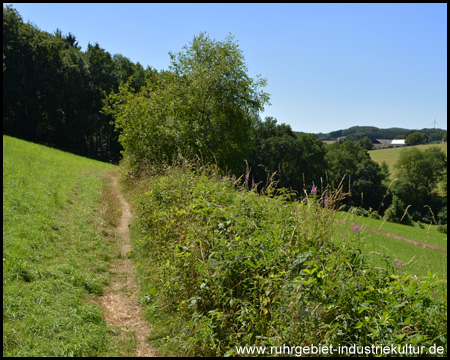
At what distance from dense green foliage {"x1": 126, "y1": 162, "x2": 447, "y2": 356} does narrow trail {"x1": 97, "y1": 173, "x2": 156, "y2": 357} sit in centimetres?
23

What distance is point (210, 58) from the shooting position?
2233 cm

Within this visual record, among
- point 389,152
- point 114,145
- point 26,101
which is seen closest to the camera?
point 26,101

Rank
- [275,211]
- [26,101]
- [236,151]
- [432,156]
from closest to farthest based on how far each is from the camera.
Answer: [275,211] < [236,151] < [26,101] < [432,156]

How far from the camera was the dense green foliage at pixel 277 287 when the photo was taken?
128 inches

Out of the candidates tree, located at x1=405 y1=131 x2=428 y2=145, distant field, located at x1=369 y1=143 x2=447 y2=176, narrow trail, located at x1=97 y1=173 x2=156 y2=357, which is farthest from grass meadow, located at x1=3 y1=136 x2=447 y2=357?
tree, located at x1=405 y1=131 x2=428 y2=145

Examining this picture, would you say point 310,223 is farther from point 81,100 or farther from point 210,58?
point 81,100

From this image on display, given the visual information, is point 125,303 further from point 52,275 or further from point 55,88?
point 55,88

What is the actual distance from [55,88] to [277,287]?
5254 centimetres

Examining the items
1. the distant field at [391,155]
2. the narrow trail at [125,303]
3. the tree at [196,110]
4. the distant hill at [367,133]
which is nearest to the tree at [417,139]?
the distant field at [391,155]

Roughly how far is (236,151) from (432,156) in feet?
245

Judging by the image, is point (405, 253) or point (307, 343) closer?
point (307, 343)

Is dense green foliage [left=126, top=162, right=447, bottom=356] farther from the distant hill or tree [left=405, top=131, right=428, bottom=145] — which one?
the distant hill

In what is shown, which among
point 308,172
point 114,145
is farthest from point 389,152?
point 114,145

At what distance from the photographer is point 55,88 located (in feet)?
154
